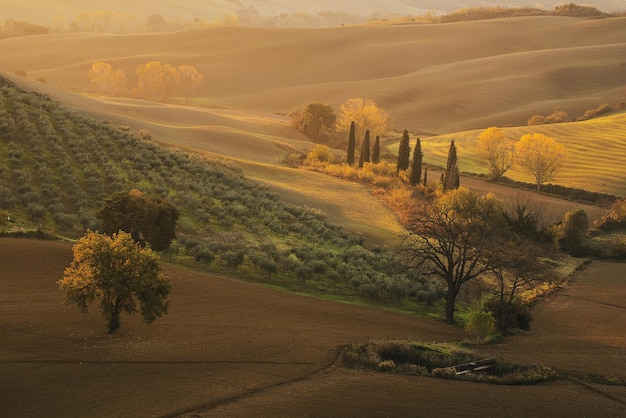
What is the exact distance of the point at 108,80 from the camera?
14675 cm

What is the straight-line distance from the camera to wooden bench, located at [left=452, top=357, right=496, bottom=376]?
24906 millimetres

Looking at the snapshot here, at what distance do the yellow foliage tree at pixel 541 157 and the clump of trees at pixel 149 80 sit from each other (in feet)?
261

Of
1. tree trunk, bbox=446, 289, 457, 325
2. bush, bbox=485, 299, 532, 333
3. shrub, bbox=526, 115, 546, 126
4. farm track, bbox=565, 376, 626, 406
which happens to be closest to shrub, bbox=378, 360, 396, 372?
farm track, bbox=565, 376, 626, 406

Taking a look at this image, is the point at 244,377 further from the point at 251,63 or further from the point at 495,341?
the point at 251,63

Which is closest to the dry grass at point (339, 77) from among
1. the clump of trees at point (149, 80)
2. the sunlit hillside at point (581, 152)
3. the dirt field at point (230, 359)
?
the sunlit hillside at point (581, 152)

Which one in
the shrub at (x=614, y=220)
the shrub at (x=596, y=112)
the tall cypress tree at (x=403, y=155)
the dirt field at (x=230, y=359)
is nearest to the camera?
the dirt field at (x=230, y=359)

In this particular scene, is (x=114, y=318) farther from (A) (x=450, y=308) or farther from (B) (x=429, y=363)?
(A) (x=450, y=308)

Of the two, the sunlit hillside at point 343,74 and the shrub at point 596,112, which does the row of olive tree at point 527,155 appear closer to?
the sunlit hillside at point 343,74

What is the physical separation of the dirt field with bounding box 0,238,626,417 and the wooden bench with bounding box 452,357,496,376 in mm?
1700

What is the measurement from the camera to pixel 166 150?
2441 inches

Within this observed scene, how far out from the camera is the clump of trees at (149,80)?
479 feet

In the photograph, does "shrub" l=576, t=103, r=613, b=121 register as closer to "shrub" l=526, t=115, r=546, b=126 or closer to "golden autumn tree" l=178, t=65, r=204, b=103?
"shrub" l=526, t=115, r=546, b=126

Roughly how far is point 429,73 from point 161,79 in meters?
54.8

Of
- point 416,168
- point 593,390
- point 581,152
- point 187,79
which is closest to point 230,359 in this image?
point 593,390
